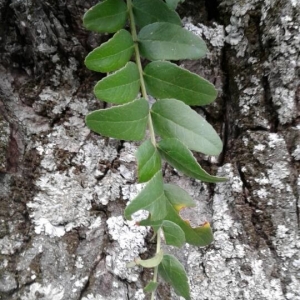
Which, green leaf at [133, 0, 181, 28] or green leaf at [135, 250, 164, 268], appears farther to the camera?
green leaf at [133, 0, 181, 28]

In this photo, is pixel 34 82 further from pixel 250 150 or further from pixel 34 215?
pixel 250 150

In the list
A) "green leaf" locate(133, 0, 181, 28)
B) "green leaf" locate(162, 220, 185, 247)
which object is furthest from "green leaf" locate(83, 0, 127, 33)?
"green leaf" locate(162, 220, 185, 247)

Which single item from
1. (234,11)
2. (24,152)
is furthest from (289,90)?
(24,152)

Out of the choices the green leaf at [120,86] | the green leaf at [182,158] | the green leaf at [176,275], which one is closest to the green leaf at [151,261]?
the green leaf at [176,275]

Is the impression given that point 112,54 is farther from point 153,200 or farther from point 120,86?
point 153,200

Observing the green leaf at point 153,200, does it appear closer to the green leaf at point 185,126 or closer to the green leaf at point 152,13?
the green leaf at point 185,126

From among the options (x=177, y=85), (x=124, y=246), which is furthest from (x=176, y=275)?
(x=177, y=85)

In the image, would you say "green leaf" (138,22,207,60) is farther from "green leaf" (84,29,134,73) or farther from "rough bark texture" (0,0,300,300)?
"rough bark texture" (0,0,300,300)
